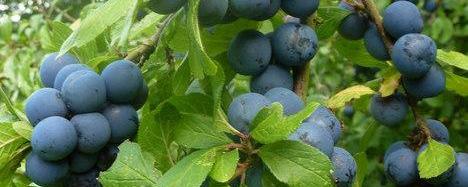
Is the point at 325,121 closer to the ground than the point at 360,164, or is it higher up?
higher up

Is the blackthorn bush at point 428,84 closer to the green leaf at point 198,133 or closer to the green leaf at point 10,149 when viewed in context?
the green leaf at point 198,133

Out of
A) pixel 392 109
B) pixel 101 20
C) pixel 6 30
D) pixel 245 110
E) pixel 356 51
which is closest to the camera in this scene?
pixel 101 20

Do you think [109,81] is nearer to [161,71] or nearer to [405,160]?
[161,71]

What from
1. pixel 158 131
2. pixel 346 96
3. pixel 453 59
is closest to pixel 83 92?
pixel 158 131

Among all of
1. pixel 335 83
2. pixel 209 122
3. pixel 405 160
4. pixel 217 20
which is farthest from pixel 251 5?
pixel 335 83

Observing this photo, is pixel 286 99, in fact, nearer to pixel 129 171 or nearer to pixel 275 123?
pixel 275 123

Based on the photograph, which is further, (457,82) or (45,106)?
A: (457,82)

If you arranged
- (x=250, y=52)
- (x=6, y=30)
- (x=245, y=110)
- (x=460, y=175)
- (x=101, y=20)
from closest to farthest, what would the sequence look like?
(x=101, y=20) → (x=245, y=110) → (x=250, y=52) → (x=460, y=175) → (x=6, y=30)

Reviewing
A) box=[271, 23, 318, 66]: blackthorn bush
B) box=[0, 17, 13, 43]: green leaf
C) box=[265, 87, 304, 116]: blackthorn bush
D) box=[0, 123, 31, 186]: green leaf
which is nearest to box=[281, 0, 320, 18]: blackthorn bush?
box=[271, 23, 318, 66]: blackthorn bush
